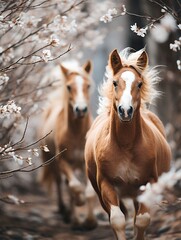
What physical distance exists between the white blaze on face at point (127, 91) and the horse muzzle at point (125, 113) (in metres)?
0.02

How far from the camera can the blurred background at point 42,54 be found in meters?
6.44

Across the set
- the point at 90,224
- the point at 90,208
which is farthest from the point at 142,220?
the point at 90,224

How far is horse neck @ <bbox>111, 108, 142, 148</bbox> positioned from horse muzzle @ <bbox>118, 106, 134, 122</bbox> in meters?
0.39

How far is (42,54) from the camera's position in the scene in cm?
637

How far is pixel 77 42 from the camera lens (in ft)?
34.7

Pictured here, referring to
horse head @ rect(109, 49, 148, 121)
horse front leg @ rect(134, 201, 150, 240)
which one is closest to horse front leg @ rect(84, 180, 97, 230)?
horse front leg @ rect(134, 201, 150, 240)

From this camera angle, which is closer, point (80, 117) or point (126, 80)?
point (126, 80)

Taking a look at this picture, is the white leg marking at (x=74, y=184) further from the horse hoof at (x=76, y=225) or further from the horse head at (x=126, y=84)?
the horse head at (x=126, y=84)

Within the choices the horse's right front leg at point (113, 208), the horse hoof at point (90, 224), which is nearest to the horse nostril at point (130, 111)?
the horse's right front leg at point (113, 208)

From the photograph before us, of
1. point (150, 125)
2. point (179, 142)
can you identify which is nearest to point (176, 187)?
point (179, 142)

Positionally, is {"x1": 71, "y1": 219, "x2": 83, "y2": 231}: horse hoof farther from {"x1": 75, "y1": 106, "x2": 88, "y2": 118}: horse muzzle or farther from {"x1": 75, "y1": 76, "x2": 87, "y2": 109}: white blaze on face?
{"x1": 75, "y1": 76, "x2": 87, "y2": 109}: white blaze on face

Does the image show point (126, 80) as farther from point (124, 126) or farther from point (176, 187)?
point (176, 187)

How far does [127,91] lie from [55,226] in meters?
4.02

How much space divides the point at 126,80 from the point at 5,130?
2659 millimetres
